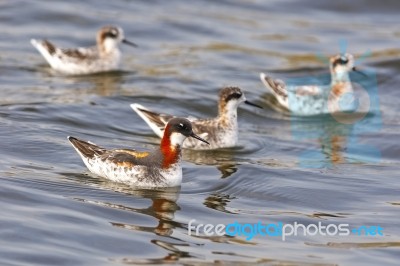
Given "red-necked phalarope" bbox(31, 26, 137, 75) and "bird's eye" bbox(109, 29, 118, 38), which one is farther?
"bird's eye" bbox(109, 29, 118, 38)

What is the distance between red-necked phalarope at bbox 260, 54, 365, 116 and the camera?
2036 cm

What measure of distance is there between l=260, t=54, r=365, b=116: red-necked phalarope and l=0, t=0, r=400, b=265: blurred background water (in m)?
0.40

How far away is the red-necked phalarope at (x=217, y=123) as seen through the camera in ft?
56.1

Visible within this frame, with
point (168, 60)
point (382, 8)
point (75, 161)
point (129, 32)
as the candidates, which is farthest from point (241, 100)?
point (382, 8)

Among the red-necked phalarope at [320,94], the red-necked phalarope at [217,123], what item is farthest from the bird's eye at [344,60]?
the red-necked phalarope at [217,123]

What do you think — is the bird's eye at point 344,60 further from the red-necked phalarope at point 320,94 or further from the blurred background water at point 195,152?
the blurred background water at point 195,152

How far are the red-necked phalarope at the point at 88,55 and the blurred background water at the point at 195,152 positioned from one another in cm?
34

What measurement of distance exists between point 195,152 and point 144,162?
2.77 meters

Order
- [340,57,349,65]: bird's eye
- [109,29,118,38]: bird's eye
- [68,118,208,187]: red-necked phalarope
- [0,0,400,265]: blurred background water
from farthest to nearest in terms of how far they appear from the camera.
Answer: [109,29,118,38]: bird's eye < [340,57,349,65]: bird's eye < [68,118,208,187]: red-necked phalarope < [0,0,400,265]: blurred background water

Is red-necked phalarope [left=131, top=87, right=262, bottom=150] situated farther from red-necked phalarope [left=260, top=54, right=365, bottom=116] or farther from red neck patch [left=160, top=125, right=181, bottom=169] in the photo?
red-necked phalarope [left=260, top=54, right=365, bottom=116]

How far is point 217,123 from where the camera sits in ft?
57.0

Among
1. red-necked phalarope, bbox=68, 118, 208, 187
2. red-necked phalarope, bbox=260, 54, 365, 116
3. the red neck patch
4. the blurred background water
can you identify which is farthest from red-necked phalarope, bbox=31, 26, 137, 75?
the red neck patch

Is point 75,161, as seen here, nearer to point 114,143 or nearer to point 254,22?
point 114,143

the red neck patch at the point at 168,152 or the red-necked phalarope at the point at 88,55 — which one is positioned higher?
the red-necked phalarope at the point at 88,55
